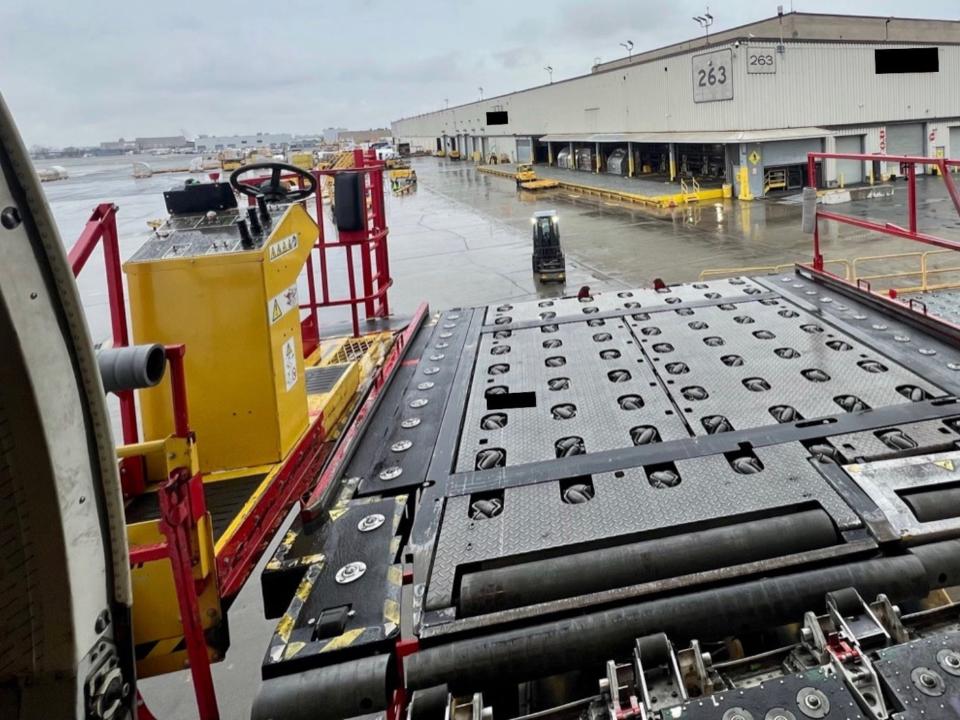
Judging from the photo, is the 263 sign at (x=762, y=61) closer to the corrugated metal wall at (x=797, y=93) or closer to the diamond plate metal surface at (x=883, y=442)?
the corrugated metal wall at (x=797, y=93)

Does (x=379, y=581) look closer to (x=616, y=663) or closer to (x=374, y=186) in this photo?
(x=616, y=663)

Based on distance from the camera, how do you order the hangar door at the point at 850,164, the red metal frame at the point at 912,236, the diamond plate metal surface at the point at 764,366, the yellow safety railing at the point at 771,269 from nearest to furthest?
the diamond plate metal surface at the point at 764,366
the red metal frame at the point at 912,236
the yellow safety railing at the point at 771,269
the hangar door at the point at 850,164

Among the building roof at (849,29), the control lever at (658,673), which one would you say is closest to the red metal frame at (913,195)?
the control lever at (658,673)

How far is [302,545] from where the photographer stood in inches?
102

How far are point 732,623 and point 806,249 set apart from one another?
47.9ft

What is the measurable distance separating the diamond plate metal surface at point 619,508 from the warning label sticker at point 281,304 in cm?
128

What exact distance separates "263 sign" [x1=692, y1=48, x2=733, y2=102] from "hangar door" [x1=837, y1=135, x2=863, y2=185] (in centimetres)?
529

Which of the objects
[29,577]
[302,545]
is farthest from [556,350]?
[29,577]

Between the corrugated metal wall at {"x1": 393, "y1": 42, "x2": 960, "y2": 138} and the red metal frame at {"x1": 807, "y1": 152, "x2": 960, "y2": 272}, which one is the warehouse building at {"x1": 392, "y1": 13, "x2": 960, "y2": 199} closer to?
the corrugated metal wall at {"x1": 393, "y1": 42, "x2": 960, "y2": 138}

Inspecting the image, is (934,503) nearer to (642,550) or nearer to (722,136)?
(642,550)

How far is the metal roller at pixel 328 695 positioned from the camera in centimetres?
187

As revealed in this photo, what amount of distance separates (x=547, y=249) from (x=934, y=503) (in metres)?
11.5

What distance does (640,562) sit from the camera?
224 centimetres

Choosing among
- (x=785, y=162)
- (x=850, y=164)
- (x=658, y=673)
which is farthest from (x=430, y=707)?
(x=850, y=164)
